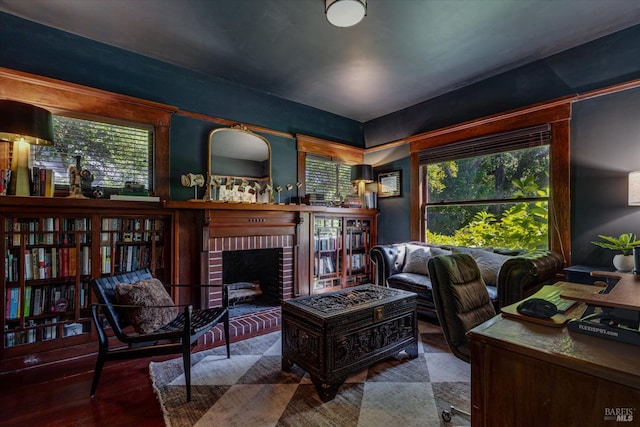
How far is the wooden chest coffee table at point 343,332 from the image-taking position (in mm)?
1909

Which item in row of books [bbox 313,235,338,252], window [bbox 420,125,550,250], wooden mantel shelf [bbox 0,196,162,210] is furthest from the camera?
row of books [bbox 313,235,338,252]

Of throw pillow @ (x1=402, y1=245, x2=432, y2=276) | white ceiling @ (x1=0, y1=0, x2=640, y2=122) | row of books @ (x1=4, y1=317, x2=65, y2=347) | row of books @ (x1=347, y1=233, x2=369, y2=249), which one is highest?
white ceiling @ (x1=0, y1=0, x2=640, y2=122)

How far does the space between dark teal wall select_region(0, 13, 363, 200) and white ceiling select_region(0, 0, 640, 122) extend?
110 millimetres

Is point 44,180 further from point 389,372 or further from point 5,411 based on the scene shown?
point 389,372

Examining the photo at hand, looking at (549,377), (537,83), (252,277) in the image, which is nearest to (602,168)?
(537,83)

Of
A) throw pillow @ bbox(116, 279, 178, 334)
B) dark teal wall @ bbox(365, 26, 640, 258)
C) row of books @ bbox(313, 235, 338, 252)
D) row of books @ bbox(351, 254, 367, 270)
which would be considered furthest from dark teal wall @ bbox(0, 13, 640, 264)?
row of books @ bbox(351, 254, 367, 270)

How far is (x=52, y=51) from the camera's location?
99.3 inches

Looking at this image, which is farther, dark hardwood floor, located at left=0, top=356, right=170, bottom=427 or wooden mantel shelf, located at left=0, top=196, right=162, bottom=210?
wooden mantel shelf, located at left=0, top=196, right=162, bottom=210

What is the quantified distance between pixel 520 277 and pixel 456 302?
→ 1047 millimetres

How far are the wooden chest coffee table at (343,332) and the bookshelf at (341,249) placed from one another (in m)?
1.59

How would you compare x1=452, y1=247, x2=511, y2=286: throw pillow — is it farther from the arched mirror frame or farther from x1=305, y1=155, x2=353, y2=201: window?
the arched mirror frame

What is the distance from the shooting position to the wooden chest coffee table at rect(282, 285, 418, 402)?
191cm

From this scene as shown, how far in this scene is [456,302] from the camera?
5.25 ft

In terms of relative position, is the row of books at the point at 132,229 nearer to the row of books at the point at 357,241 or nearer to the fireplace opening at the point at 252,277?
the fireplace opening at the point at 252,277
